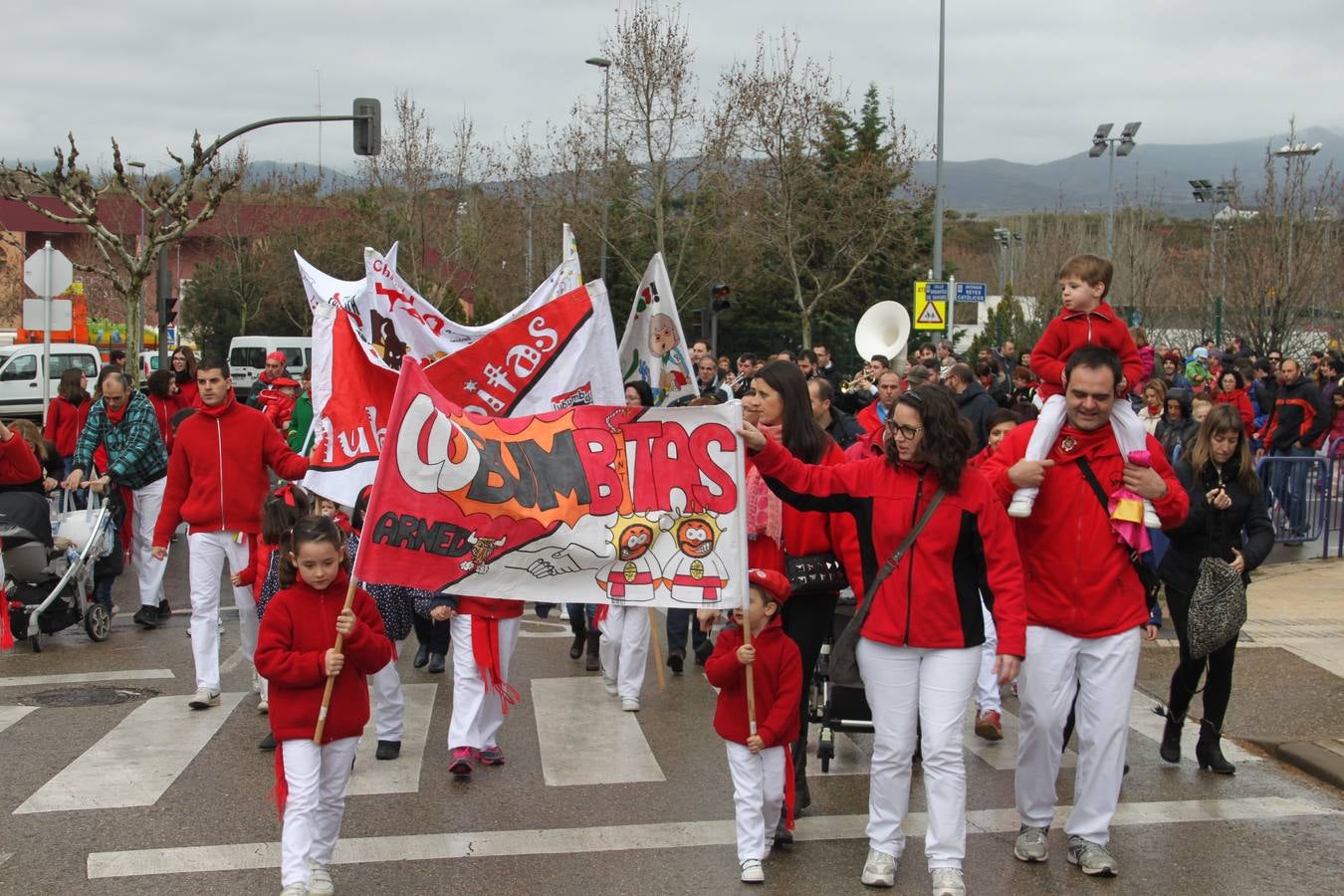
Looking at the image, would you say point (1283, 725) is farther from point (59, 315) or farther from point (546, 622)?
point (59, 315)

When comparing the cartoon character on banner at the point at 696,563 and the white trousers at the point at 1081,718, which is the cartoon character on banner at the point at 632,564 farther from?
the white trousers at the point at 1081,718

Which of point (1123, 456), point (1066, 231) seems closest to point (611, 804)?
point (1123, 456)

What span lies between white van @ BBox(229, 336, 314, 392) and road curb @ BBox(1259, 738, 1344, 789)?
35.7m

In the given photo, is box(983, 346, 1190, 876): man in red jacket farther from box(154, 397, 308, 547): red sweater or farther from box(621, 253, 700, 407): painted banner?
box(621, 253, 700, 407): painted banner

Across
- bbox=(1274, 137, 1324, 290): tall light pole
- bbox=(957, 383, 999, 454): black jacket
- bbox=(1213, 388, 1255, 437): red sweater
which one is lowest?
bbox=(1213, 388, 1255, 437): red sweater

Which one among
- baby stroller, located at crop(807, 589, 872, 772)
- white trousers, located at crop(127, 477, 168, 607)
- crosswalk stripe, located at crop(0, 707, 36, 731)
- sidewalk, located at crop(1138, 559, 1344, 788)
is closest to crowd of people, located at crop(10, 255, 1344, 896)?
baby stroller, located at crop(807, 589, 872, 772)

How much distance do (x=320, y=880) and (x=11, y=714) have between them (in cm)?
376

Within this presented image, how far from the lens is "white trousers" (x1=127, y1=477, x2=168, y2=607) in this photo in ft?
36.4

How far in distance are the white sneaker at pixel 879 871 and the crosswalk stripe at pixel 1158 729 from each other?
235 centimetres

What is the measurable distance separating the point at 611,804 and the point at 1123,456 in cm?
281

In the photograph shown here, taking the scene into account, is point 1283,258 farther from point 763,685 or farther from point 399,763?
point 763,685

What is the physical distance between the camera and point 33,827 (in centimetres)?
625

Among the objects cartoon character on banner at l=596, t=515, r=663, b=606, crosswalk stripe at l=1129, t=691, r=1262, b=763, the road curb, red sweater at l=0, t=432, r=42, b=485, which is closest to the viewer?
cartoon character on banner at l=596, t=515, r=663, b=606

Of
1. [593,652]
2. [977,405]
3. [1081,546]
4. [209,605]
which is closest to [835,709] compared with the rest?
[1081,546]
